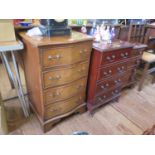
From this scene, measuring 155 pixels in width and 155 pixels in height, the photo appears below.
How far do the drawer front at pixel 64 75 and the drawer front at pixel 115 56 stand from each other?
191 mm

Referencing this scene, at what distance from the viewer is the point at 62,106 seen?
1474 mm

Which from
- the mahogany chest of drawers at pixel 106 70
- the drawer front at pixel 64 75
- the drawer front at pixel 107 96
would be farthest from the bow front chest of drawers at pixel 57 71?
the drawer front at pixel 107 96

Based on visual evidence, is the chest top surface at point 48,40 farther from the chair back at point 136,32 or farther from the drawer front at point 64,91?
the chair back at point 136,32

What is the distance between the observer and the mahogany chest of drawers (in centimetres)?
142

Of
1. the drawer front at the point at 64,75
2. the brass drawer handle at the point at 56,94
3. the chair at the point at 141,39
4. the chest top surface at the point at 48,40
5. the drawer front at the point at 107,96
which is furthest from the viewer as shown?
the chair at the point at 141,39

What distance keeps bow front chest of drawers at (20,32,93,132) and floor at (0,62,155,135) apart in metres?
0.15

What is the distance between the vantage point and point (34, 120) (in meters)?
1.63

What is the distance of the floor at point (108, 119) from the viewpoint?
1544 mm

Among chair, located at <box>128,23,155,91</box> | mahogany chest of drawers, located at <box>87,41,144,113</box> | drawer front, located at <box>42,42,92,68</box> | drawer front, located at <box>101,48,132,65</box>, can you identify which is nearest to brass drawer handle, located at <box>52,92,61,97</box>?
drawer front, located at <box>42,42,92,68</box>

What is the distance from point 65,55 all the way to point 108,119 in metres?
1.01

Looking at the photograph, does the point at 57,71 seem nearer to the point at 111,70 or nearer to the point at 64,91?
the point at 64,91
